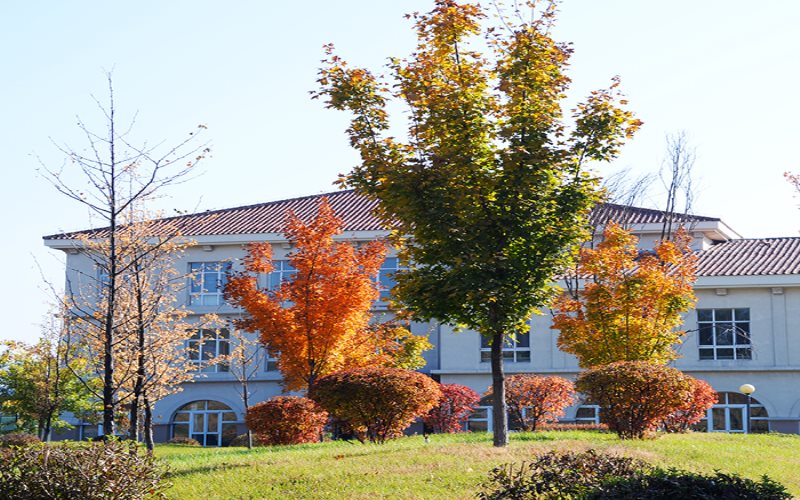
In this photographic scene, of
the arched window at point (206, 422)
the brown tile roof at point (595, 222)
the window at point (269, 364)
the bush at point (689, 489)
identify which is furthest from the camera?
the window at point (269, 364)

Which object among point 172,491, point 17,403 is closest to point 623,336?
point 172,491

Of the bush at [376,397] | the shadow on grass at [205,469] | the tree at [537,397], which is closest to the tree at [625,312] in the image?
the tree at [537,397]

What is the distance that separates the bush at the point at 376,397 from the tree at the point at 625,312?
19.2ft

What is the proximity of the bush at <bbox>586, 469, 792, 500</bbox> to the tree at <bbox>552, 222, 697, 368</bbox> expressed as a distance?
44.3ft

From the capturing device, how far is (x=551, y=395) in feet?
83.4

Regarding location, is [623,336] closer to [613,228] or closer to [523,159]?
[613,228]

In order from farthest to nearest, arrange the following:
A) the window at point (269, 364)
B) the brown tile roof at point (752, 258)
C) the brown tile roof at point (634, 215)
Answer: the window at point (269, 364)
the brown tile roof at point (634, 215)
the brown tile roof at point (752, 258)

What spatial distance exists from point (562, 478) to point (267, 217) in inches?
1265

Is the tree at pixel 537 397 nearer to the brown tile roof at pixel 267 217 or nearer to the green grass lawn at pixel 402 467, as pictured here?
the green grass lawn at pixel 402 467

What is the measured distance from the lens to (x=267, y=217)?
136ft

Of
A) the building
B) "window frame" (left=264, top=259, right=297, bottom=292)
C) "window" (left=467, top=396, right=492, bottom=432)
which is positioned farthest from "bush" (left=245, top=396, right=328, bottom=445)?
"window frame" (left=264, top=259, right=297, bottom=292)

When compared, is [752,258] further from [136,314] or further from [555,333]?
[136,314]

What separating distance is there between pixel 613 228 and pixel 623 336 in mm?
2847

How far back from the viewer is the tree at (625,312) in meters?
22.5
